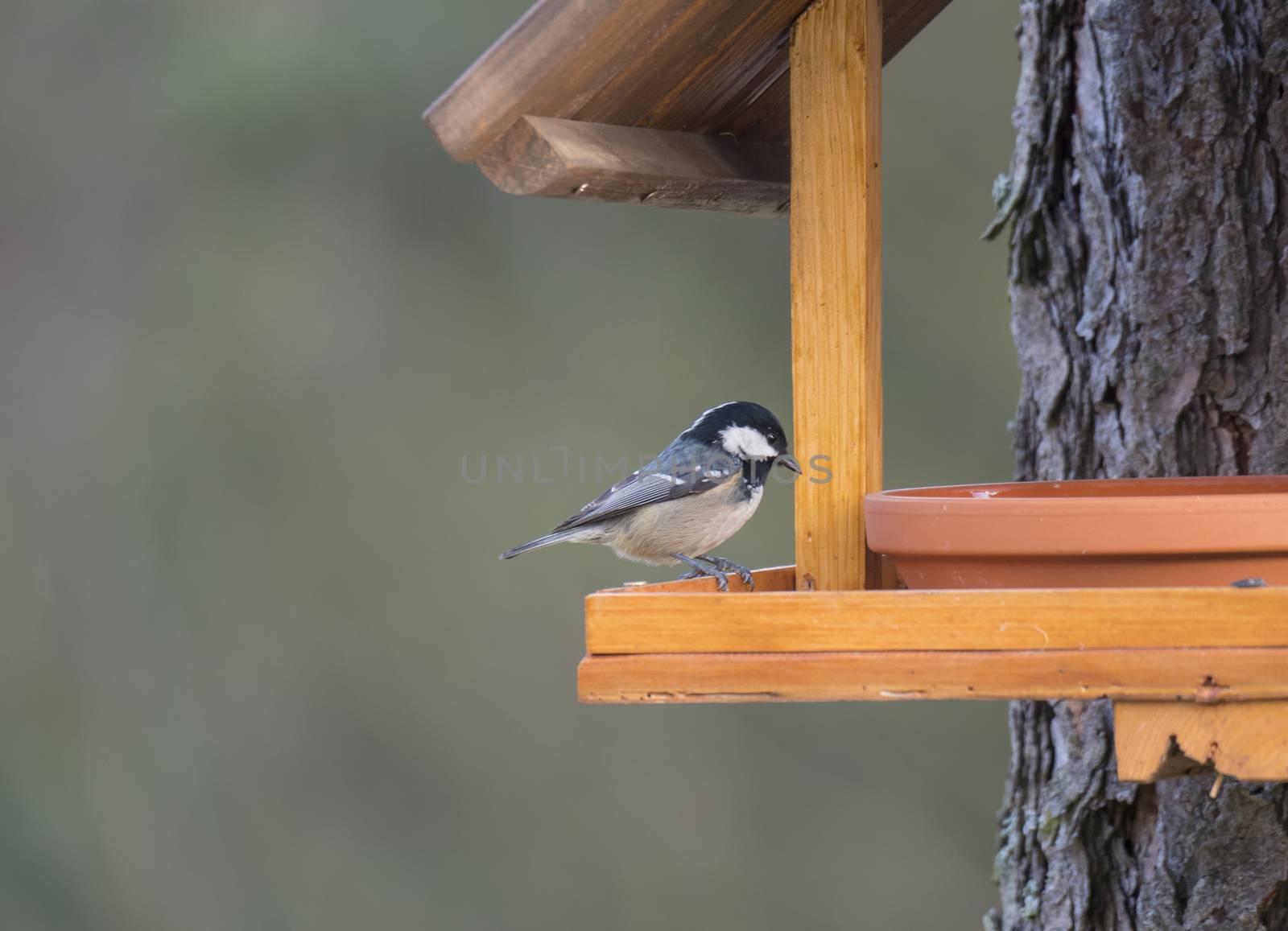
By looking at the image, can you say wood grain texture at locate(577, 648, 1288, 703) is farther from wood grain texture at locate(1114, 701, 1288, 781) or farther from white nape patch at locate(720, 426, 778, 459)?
white nape patch at locate(720, 426, 778, 459)

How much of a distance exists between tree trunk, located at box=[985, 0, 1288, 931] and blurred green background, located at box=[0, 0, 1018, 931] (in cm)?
199

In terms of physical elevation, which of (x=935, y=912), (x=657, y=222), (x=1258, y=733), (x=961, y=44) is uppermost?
(x=961, y=44)

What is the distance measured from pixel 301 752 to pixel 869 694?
10.6 feet

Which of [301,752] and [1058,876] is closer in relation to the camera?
[1058,876]

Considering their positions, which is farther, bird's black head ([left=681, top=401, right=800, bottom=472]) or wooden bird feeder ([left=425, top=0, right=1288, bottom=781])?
bird's black head ([left=681, top=401, right=800, bottom=472])

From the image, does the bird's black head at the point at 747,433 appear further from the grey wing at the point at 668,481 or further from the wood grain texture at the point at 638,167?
the wood grain texture at the point at 638,167

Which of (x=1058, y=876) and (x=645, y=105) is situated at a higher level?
(x=645, y=105)

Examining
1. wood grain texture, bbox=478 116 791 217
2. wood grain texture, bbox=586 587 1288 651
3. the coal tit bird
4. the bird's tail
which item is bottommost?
wood grain texture, bbox=586 587 1288 651

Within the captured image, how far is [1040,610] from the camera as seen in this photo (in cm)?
120

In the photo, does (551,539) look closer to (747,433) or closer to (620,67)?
(747,433)

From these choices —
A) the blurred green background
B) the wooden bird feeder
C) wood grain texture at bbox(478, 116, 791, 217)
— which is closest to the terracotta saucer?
the wooden bird feeder

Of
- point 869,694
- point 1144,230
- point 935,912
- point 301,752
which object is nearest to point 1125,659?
point 869,694

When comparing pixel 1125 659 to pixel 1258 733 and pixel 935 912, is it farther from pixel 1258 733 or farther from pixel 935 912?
pixel 935 912

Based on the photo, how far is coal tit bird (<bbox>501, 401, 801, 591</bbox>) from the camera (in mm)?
1938
